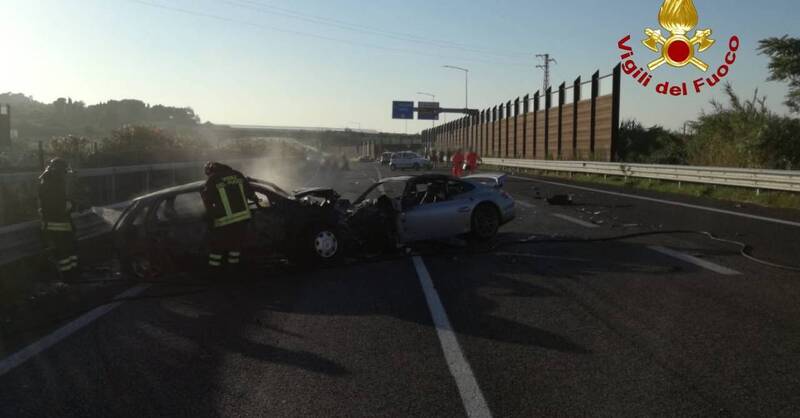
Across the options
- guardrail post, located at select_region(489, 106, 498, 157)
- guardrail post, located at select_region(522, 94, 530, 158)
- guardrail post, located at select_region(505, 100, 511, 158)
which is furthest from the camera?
guardrail post, located at select_region(489, 106, 498, 157)

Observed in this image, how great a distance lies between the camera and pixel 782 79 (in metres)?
33.2

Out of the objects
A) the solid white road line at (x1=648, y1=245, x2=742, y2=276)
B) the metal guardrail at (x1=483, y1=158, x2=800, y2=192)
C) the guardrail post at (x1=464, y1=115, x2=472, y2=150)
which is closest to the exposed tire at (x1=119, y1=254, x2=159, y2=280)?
the solid white road line at (x1=648, y1=245, x2=742, y2=276)

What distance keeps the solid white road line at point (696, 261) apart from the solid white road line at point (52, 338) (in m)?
7.61

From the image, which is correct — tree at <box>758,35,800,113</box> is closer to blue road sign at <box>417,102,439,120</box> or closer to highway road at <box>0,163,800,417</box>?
highway road at <box>0,163,800,417</box>

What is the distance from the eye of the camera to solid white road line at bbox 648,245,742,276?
964cm

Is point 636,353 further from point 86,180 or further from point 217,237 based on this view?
point 86,180

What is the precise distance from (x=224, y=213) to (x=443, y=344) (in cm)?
424

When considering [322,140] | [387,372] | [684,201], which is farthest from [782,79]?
[322,140]

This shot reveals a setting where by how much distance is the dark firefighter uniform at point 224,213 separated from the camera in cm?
948

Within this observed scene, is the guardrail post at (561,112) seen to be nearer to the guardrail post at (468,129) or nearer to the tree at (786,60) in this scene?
the tree at (786,60)

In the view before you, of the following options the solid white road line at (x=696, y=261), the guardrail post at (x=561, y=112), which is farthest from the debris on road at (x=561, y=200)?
the guardrail post at (x=561, y=112)

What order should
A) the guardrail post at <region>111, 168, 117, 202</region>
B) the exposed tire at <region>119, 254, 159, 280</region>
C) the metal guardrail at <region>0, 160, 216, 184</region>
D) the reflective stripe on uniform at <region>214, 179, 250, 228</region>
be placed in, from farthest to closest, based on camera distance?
the guardrail post at <region>111, 168, 117, 202</region>
the metal guardrail at <region>0, 160, 216, 184</region>
the exposed tire at <region>119, 254, 159, 280</region>
the reflective stripe on uniform at <region>214, 179, 250, 228</region>

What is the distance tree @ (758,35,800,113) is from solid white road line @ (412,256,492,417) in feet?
98.3

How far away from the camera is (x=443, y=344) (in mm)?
6371
